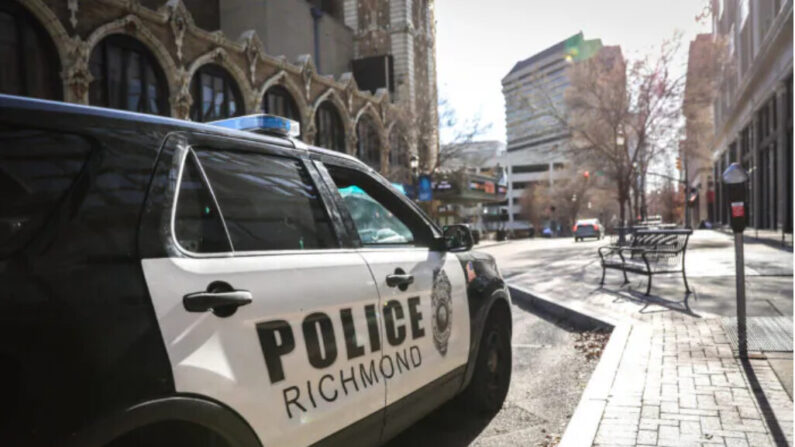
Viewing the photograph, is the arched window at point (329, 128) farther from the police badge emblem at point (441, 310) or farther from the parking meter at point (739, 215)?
A: the police badge emblem at point (441, 310)

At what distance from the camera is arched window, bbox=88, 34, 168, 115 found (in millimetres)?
21031

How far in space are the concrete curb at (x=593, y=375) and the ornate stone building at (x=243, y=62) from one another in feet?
57.5

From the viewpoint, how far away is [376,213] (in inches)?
149

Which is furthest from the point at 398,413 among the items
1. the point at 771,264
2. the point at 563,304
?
the point at 771,264

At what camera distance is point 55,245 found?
1614 mm

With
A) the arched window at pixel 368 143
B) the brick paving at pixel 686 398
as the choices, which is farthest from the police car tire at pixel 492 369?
the arched window at pixel 368 143

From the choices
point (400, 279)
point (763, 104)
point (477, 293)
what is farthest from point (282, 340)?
point (763, 104)

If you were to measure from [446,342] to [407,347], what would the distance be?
496 mm

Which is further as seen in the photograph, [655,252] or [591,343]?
[655,252]

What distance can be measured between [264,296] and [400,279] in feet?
3.32

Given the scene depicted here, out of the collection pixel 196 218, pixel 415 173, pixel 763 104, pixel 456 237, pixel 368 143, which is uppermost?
pixel 368 143

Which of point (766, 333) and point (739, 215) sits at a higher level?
point (739, 215)

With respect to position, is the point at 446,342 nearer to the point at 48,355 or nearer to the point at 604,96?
the point at 48,355

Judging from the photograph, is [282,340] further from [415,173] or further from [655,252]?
Result: [415,173]
